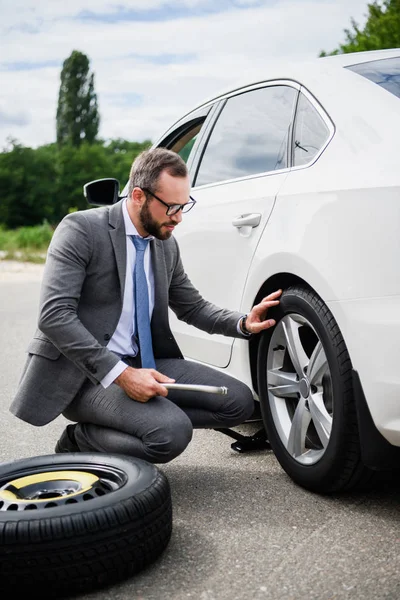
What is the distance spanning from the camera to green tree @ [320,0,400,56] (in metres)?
24.9

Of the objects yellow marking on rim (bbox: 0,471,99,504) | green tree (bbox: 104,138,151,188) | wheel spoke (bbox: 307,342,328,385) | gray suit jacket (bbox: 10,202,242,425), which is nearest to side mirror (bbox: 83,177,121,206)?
gray suit jacket (bbox: 10,202,242,425)

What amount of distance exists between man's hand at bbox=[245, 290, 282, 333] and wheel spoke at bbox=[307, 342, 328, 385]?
1.00 ft

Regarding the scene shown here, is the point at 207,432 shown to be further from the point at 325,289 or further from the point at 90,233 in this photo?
the point at 325,289

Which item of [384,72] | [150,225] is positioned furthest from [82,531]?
[384,72]

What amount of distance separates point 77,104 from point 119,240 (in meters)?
85.1

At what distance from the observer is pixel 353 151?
2957mm

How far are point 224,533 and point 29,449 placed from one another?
147 centimetres

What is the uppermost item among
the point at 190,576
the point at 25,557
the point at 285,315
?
the point at 285,315

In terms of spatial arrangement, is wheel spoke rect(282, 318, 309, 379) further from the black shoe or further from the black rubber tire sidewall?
the black shoe

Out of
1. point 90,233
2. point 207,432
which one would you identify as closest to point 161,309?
point 90,233

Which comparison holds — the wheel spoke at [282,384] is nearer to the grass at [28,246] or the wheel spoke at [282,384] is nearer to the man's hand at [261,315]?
the man's hand at [261,315]

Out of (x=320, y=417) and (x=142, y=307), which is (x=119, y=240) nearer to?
(x=142, y=307)

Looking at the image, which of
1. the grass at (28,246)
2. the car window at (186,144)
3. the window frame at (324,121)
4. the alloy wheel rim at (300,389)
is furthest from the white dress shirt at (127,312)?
the grass at (28,246)

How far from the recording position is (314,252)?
2953 mm
